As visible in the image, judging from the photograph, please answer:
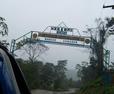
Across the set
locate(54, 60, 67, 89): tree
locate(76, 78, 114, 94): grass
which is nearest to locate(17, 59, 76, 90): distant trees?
locate(54, 60, 67, 89): tree

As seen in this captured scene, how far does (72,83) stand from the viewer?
72.5m

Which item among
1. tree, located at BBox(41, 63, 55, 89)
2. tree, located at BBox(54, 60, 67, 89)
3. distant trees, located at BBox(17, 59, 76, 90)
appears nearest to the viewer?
distant trees, located at BBox(17, 59, 76, 90)

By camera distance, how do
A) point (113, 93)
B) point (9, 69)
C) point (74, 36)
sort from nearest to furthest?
point (9, 69)
point (113, 93)
point (74, 36)

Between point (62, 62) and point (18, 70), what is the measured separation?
67.2m

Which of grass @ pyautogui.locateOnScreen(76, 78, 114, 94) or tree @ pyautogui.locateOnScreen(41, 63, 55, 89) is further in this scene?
tree @ pyautogui.locateOnScreen(41, 63, 55, 89)

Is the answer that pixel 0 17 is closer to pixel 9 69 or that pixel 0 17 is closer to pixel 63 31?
pixel 9 69

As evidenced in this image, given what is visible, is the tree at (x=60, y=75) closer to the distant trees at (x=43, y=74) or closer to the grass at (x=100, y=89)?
the distant trees at (x=43, y=74)

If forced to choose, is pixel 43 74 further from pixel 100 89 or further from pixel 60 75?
pixel 100 89

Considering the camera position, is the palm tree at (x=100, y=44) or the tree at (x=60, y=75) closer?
the palm tree at (x=100, y=44)

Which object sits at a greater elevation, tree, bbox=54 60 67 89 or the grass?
the grass

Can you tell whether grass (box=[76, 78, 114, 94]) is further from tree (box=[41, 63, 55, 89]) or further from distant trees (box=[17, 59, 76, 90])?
tree (box=[41, 63, 55, 89])

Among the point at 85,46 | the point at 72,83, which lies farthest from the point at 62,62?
the point at 85,46

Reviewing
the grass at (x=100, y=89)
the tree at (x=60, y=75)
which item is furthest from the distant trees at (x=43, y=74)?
the grass at (x=100, y=89)

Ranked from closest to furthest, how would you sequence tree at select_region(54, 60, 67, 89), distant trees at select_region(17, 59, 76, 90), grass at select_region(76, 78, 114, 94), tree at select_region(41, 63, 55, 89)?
grass at select_region(76, 78, 114, 94) < distant trees at select_region(17, 59, 76, 90) < tree at select_region(41, 63, 55, 89) < tree at select_region(54, 60, 67, 89)
